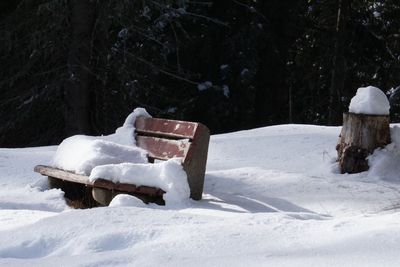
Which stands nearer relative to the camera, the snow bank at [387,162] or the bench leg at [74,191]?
the bench leg at [74,191]

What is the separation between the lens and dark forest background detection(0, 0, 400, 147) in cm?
1398

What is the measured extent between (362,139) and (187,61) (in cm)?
1177

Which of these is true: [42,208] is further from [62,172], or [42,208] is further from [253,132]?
[253,132]

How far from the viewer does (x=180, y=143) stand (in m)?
6.26

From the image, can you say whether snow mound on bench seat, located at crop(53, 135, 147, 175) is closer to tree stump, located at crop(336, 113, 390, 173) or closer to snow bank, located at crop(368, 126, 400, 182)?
tree stump, located at crop(336, 113, 390, 173)

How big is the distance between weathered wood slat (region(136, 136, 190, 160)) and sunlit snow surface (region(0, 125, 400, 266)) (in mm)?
566

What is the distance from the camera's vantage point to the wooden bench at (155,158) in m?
5.71

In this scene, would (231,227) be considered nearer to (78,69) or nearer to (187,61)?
(78,69)

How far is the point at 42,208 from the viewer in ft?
19.3

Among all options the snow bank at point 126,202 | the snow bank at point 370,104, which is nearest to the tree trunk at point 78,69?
the snow bank at point 370,104

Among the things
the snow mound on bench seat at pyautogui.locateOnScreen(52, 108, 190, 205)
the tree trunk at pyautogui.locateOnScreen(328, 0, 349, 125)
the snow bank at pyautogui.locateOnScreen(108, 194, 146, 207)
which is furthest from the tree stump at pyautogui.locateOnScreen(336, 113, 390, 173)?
the tree trunk at pyautogui.locateOnScreen(328, 0, 349, 125)

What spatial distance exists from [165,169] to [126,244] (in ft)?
7.73

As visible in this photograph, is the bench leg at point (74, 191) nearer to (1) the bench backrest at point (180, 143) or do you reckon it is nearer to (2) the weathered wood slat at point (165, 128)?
(1) the bench backrest at point (180, 143)

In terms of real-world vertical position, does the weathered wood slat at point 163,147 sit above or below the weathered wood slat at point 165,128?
below
